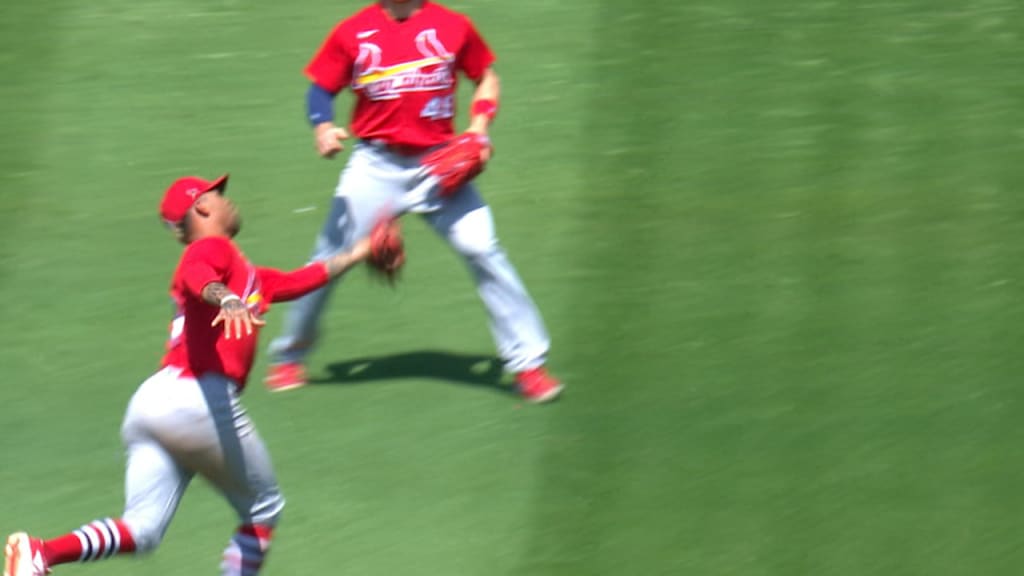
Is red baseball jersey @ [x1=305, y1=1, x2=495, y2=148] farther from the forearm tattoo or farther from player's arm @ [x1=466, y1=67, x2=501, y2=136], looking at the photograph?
the forearm tattoo

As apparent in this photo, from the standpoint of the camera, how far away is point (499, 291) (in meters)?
7.88

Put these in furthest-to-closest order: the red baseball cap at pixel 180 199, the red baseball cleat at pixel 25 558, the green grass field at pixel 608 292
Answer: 1. the green grass field at pixel 608 292
2. the red baseball cap at pixel 180 199
3. the red baseball cleat at pixel 25 558

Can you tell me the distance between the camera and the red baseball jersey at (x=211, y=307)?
19.6ft

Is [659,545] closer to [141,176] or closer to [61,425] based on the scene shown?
[61,425]

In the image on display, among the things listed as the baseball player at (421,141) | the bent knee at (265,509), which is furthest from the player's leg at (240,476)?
the baseball player at (421,141)

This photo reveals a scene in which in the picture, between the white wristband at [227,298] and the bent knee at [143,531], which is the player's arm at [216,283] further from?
the bent knee at [143,531]

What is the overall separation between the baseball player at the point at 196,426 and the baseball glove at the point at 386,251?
38cm

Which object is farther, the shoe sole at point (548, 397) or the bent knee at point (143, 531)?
the shoe sole at point (548, 397)

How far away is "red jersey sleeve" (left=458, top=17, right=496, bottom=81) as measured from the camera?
25.6ft

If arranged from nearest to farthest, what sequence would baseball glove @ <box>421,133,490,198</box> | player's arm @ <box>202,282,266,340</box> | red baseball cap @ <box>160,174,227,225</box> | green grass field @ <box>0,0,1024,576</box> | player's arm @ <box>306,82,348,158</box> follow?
player's arm @ <box>202,282,266,340</box> → red baseball cap @ <box>160,174,227,225</box> → green grass field @ <box>0,0,1024,576</box> → baseball glove @ <box>421,133,490,198</box> → player's arm @ <box>306,82,348,158</box>

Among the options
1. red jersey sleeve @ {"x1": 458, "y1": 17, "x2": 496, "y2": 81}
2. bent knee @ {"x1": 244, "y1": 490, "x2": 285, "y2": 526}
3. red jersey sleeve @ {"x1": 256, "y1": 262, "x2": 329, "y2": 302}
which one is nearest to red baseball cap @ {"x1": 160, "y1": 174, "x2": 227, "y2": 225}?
red jersey sleeve @ {"x1": 256, "y1": 262, "x2": 329, "y2": 302}

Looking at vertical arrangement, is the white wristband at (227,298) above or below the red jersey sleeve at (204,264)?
below

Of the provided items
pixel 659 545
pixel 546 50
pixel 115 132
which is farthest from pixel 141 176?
pixel 659 545

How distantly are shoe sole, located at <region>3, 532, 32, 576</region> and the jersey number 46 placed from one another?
2.73 meters
